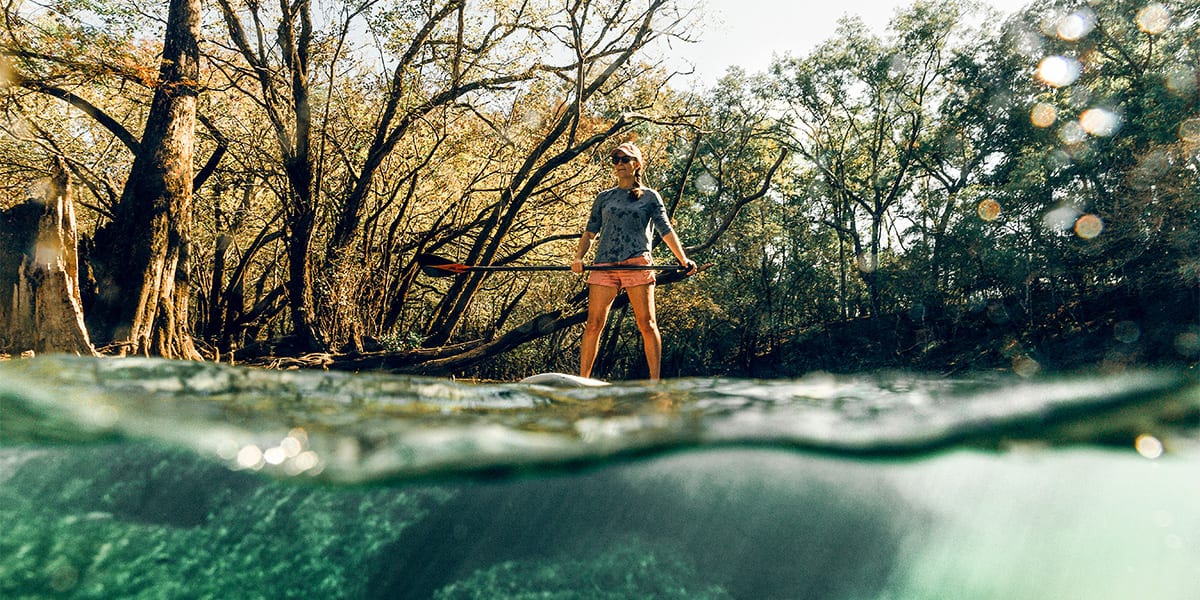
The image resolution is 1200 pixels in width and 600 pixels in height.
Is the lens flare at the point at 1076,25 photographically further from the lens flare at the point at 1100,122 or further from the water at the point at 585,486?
the water at the point at 585,486

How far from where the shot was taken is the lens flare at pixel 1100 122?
1795cm

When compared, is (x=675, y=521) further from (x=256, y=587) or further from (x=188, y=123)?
(x=188, y=123)

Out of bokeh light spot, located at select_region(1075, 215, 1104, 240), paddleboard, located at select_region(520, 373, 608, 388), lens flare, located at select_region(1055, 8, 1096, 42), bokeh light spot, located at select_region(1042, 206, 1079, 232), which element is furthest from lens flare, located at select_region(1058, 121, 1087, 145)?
paddleboard, located at select_region(520, 373, 608, 388)

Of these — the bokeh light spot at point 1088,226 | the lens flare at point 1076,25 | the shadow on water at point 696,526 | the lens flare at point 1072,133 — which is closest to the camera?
the shadow on water at point 696,526

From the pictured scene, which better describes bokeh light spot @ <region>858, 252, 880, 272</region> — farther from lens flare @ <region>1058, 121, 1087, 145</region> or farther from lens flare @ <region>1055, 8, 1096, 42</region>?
lens flare @ <region>1055, 8, 1096, 42</region>

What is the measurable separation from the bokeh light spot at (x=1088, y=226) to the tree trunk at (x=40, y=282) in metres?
21.1

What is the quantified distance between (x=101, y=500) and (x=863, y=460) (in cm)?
476

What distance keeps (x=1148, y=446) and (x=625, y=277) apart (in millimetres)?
4103

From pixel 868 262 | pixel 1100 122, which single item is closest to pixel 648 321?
pixel 1100 122

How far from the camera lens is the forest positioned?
871 cm

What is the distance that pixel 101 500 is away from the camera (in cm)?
404

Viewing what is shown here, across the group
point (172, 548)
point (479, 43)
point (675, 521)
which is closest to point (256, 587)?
point (172, 548)

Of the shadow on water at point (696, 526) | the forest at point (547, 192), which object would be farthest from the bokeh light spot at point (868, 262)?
the shadow on water at point (696, 526)

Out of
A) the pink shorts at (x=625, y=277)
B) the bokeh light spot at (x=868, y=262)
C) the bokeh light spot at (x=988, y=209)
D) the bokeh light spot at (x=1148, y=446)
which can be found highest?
the bokeh light spot at (x=988, y=209)
